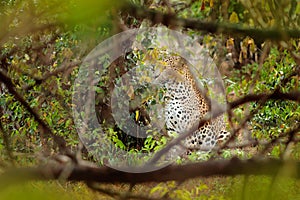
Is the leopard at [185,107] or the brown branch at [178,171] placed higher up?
the brown branch at [178,171]

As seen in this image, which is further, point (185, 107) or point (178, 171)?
point (185, 107)

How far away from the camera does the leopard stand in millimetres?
3254

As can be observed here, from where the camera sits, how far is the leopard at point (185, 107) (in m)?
3.25

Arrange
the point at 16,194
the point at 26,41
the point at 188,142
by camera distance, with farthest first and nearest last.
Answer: the point at 188,142, the point at 26,41, the point at 16,194

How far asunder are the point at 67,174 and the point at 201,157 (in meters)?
1.99

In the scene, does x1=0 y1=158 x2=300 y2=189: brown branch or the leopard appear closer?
x1=0 y1=158 x2=300 y2=189: brown branch

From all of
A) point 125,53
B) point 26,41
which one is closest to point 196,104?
point 125,53

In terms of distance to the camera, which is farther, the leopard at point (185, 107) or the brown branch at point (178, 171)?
the leopard at point (185, 107)

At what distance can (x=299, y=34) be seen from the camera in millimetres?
532

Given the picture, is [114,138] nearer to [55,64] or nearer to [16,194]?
[55,64]

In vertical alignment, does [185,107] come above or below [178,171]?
below

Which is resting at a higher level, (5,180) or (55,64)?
(5,180)

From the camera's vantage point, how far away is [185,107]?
3.35 meters

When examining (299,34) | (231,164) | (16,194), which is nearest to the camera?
(16,194)
